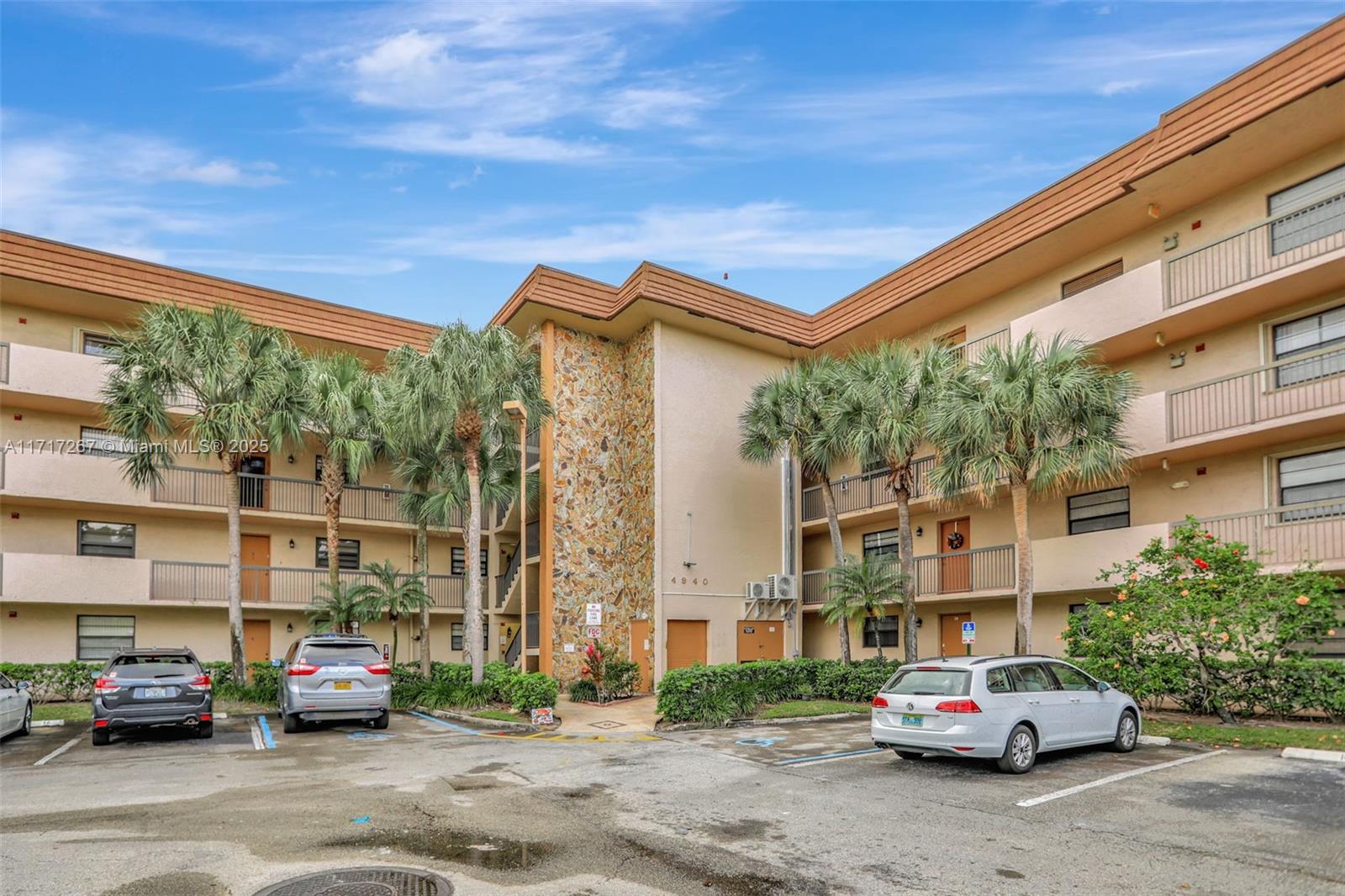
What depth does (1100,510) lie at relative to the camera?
21625 mm

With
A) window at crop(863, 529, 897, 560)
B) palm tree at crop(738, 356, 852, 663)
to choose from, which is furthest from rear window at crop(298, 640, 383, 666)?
window at crop(863, 529, 897, 560)

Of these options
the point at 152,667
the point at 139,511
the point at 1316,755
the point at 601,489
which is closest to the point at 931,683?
the point at 1316,755

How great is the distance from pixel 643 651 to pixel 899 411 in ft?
32.4

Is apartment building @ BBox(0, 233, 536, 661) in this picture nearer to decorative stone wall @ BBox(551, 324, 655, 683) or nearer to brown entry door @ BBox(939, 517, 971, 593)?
decorative stone wall @ BBox(551, 324, 655, 683)

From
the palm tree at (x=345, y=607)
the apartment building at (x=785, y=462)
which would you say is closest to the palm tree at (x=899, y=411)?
the apartment building at (x=785, y=462)

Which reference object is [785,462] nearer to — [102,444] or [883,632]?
[883,632]

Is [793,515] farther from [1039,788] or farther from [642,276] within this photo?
[1039,788]

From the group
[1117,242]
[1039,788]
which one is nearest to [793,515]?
[1117,242]

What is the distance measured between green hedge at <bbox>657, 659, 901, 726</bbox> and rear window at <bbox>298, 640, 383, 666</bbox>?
5795mm

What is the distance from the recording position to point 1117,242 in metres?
21.7

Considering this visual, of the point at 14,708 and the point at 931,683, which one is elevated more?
the point at 931,683

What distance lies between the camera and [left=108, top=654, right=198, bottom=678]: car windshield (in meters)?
15.5

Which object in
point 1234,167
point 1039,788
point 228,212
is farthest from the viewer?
point 1234,167

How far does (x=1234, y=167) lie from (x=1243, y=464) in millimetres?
6184
